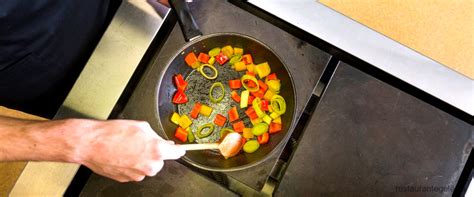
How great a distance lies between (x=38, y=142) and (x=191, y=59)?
381mm

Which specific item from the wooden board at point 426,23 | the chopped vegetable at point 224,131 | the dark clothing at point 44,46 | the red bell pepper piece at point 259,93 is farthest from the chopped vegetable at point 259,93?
the dark clothing at point 44,46

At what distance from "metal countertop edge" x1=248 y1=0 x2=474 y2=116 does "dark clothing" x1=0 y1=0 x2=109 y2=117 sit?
1.45 feet

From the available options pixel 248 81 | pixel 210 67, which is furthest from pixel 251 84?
pixel 210 67

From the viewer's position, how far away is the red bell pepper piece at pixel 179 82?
36.1 inches

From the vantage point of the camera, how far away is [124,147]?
2.41 feet

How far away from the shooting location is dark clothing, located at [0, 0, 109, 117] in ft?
2.69

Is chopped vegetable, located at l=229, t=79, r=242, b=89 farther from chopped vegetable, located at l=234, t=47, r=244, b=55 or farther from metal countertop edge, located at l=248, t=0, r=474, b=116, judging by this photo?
metal countertop edge, located at l=248, t=0, r=474, b=116

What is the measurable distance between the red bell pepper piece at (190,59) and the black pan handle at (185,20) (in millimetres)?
51

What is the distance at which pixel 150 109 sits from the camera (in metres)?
0.87

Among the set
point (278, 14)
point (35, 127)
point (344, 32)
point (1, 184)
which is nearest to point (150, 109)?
point (35, 127)

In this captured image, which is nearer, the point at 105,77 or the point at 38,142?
the point at 38,142

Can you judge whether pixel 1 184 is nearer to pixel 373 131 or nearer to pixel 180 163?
pixel 180 163

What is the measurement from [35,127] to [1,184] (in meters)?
1.19

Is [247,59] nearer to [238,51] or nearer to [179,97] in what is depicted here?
[238,51]
